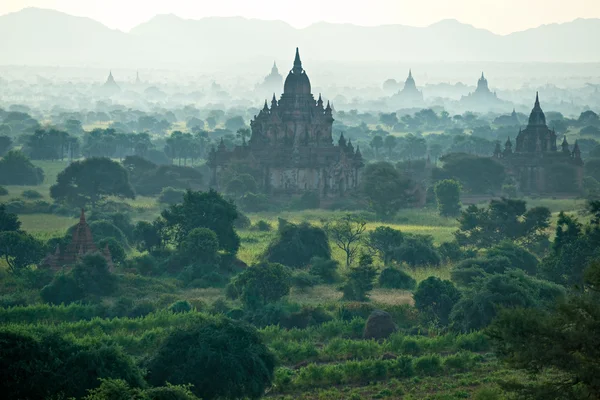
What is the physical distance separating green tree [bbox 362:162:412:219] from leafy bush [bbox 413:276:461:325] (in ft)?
103

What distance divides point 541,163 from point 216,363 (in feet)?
222

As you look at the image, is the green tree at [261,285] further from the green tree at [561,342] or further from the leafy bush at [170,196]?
the leafy bush at [170,196]

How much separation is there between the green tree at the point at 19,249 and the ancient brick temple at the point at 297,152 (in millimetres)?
33445

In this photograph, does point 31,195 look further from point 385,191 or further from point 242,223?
point 385,191

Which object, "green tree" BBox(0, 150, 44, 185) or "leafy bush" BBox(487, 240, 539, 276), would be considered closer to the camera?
"leafy bush" BBox(487, 240, 539, 276)

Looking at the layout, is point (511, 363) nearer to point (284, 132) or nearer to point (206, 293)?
point (206, 293)

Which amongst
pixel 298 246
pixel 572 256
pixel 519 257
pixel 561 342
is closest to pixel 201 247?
pixel 298 246

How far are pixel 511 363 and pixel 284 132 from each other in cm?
6442

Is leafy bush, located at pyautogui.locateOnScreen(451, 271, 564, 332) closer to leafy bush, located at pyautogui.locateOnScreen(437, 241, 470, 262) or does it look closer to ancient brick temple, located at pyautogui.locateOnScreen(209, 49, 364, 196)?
leafy bush, located at pyautogui.locateOnScreen(437, 241, 470, 262)

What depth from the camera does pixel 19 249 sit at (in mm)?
56688

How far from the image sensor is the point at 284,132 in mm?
92438

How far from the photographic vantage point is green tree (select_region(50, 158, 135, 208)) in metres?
84.0

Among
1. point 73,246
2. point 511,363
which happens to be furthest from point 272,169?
point 511,363

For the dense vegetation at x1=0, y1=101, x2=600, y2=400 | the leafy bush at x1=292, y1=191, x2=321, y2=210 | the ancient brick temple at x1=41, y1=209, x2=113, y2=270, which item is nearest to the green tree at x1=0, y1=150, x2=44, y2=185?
the dense vegetation at x1=0, y1=101, x2=600, y2=400
